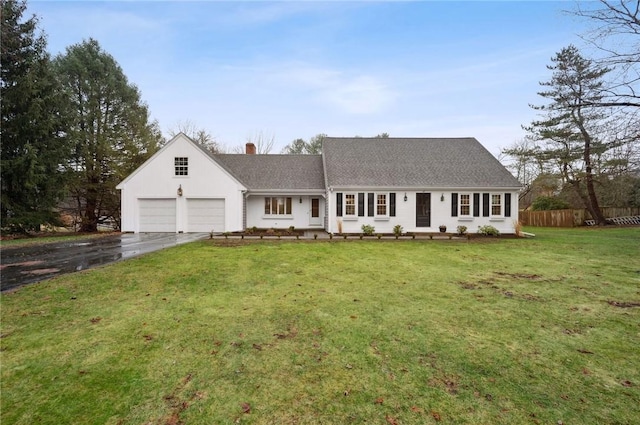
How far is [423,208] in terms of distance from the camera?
715 inches

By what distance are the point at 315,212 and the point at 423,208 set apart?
6905 millimetres

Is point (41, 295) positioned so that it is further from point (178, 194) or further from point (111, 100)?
point (111, 100)

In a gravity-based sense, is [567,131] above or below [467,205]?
above

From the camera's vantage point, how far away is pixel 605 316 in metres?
4.95

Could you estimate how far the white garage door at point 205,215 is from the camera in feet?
59.9

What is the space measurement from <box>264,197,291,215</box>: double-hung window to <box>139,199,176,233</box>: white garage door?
5.60 m

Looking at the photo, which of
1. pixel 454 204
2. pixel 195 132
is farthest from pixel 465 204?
pixel 195 132

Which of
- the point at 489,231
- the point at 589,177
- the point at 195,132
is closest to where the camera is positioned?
the point at 489,231

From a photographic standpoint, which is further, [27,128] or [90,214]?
→ [90,214]

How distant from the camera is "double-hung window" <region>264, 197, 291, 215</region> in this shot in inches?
793

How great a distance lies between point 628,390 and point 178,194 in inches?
753

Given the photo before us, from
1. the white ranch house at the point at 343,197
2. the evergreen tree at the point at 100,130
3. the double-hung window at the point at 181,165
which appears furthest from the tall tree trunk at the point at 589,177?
the evergreen tree at the point at 100,130

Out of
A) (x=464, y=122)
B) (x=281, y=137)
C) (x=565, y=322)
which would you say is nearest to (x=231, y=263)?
(x=565, y=322)

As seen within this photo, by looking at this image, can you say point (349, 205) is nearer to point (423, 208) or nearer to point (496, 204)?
point (423, 208)
